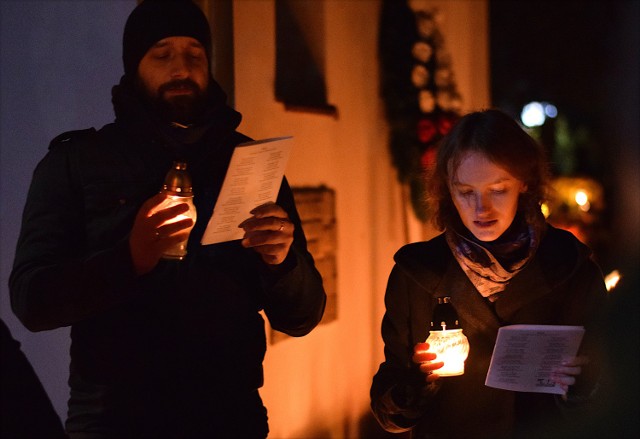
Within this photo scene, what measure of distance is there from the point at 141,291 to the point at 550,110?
20.7m

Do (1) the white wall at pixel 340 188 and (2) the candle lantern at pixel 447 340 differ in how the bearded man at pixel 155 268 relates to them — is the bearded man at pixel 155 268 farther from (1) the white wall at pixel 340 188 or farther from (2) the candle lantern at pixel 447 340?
(1) the white wall at pixel 340 188

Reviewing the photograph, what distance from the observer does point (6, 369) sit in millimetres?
1895

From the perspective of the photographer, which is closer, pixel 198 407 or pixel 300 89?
pixel 198 407

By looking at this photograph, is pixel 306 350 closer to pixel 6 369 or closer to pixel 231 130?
pixel 231 130

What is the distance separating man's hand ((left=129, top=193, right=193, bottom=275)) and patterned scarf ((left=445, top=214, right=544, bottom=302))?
100 cm

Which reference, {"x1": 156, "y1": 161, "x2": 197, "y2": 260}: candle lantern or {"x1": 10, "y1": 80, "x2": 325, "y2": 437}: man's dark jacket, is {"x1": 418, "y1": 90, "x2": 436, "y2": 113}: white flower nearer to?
{"x1": 10, "y1": 80, "x2": 325, "y2": 437}: man's dark jacket

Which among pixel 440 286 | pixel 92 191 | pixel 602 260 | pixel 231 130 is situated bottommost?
pixel 602 260

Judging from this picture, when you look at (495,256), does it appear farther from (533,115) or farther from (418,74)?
(533,115)

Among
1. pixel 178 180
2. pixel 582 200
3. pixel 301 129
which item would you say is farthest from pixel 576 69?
pixel 178 180

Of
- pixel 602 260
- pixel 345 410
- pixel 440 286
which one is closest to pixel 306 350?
pixel 345 410

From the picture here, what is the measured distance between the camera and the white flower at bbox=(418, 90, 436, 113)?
23.5 feet

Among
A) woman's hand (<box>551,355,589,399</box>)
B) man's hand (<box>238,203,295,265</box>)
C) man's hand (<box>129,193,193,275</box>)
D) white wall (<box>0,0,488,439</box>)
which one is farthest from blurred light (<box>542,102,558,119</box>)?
man's hand (<box>129,193,193,275</box>)

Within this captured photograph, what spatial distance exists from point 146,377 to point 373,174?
4.46m

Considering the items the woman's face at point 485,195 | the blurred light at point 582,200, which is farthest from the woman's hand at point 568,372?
the blurred light at point 582,200
